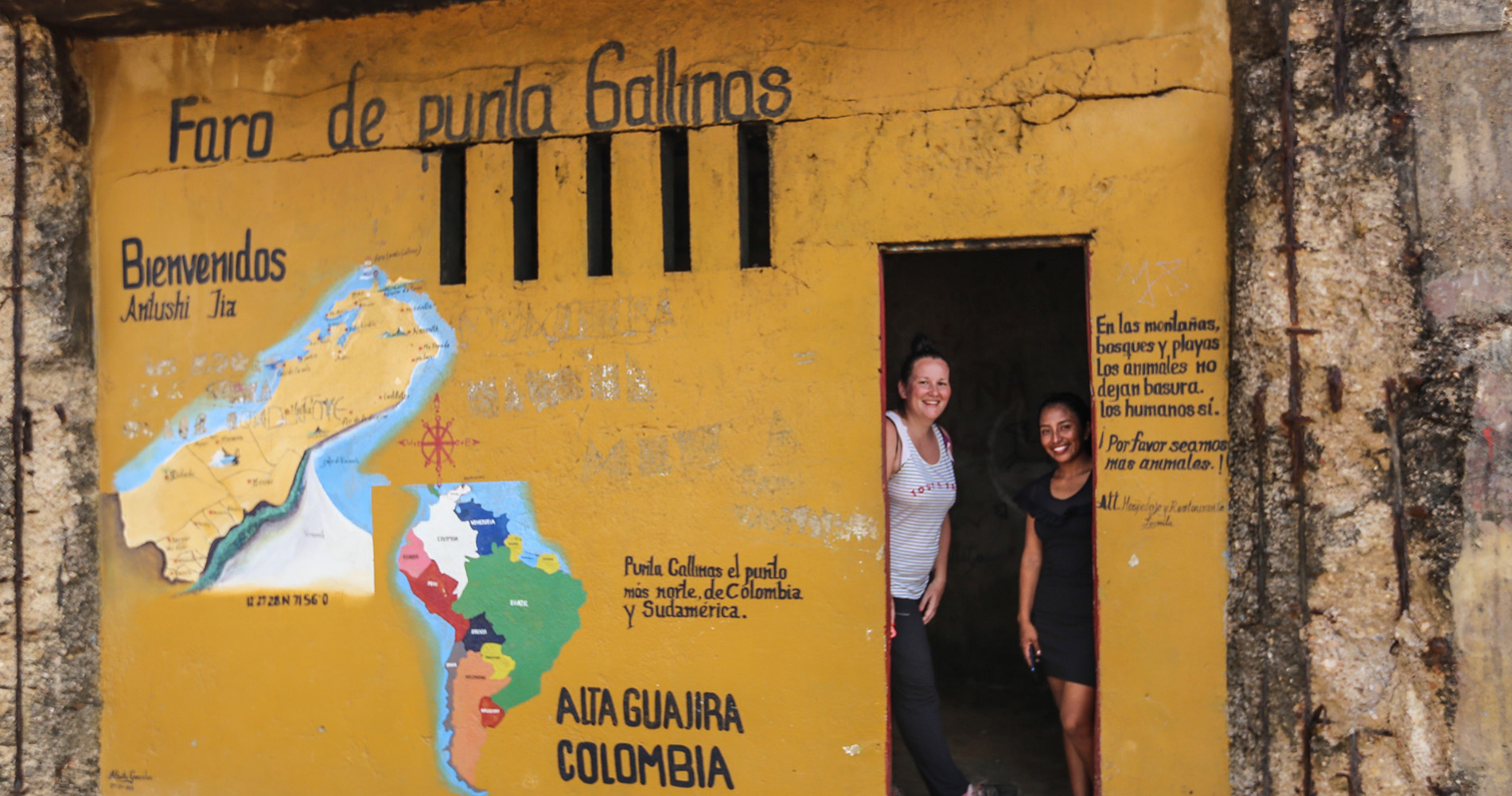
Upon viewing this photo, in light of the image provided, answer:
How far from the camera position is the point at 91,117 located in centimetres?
434

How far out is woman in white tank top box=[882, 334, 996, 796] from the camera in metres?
3.76

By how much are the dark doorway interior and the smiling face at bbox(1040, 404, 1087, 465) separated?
81.0 inches

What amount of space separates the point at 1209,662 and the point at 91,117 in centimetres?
544

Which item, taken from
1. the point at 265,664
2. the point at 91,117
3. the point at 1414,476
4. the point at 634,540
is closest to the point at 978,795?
the point at 634,540

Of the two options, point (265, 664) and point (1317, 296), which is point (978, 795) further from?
point (265, 664)

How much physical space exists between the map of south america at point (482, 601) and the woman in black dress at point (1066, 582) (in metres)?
1.90

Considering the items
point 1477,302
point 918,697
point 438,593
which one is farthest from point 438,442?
point 1477,302

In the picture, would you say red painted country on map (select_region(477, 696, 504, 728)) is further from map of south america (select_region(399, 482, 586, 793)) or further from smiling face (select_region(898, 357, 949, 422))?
smiling face (select_region(898, 357, 949, 422))

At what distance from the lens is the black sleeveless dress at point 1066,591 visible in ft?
11.9

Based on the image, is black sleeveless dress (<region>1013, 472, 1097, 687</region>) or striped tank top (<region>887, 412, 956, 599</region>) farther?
striped tank top (<region>887, 412, 956, 599</region>)

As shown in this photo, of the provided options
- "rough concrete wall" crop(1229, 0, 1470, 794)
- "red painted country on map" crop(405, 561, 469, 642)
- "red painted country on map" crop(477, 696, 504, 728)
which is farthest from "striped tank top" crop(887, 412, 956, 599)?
"red painted country on map" crop(405, 561, 469, 642)

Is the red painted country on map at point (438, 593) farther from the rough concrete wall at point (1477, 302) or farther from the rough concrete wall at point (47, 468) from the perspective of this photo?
the rough concrete wall at point (1477, 302)

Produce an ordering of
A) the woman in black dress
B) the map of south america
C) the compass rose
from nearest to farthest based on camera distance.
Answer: the woman in black dress, the map of south america, the compass rose
